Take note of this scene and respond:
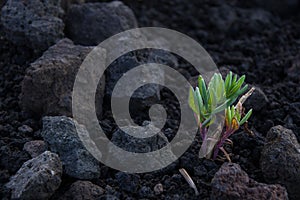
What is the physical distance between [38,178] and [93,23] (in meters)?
1.19

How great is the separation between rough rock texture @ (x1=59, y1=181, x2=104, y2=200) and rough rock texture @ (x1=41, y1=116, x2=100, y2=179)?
5 cm

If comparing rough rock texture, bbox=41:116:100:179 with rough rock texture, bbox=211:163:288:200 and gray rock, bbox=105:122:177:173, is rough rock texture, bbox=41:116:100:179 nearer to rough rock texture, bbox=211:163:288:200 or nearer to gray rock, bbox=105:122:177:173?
gray rock, bbox=105:122:177:173

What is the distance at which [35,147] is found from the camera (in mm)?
2139

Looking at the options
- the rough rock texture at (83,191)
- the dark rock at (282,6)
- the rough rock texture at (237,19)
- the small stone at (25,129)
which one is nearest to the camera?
the rough rock texture at (83,191)

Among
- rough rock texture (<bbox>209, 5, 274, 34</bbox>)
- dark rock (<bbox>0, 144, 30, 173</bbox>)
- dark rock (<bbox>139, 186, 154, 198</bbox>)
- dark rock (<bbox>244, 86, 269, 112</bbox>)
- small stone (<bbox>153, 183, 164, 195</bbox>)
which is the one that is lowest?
dark rock (<bbox>0, 144, 30, 173</bbox>)

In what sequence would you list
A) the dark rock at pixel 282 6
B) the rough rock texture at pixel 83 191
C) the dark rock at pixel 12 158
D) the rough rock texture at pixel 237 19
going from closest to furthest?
the rough rock texture at pixel 83 191 < the dark rock at pixel 12 158 < the rough rock texture at pixel 237 19 < the dark rock at pixel 282 6

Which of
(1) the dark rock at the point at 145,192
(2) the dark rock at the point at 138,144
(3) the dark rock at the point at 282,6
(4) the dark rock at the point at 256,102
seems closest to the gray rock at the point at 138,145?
(2) the dark rock at the point at 138,144

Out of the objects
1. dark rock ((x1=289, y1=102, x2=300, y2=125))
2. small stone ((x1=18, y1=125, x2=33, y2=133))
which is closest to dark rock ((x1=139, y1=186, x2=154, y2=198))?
small stone ((x1=18, y1=125, x2=33, y2=133))

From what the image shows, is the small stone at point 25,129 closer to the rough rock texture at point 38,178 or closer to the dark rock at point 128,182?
the rough rock texture at point 38,178

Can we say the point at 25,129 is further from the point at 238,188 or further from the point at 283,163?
the point at 283,163

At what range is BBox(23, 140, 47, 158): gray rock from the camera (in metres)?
2.12

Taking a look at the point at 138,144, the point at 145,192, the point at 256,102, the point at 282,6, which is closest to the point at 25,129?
the point at 138,144

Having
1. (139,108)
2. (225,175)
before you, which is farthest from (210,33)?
(225,175)

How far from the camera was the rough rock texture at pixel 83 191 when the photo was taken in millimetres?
1979
